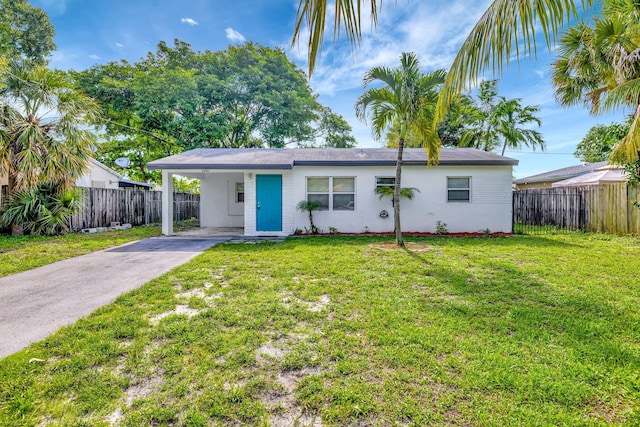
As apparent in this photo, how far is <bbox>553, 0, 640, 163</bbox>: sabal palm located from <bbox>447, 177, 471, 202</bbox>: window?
12.1ft

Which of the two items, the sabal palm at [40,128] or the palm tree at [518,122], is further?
the palm tree at [518,122]

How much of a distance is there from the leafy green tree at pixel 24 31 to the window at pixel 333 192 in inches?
885

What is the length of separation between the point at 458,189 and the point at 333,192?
4638mm

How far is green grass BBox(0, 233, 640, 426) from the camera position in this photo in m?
1.93

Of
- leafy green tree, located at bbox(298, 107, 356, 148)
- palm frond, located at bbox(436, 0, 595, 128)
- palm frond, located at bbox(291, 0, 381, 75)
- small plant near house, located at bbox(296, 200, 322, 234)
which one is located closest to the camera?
palm frond, located at bbox(291, 0, 381, 75)

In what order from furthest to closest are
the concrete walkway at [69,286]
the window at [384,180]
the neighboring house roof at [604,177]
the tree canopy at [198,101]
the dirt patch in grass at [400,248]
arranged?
the tree canopy at [198,101]
the neighboring house roof at [604,177]
the window at [384,180]
the dirt patch in grass at [400,248]
the concrete walkway at [69,286]

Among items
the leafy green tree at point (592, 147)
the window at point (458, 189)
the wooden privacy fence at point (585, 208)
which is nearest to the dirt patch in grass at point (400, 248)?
the window at point (458, 189)

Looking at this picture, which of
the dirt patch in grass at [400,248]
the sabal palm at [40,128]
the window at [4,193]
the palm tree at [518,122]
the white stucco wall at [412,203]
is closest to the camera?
the dirt patch in grass at [400,248]

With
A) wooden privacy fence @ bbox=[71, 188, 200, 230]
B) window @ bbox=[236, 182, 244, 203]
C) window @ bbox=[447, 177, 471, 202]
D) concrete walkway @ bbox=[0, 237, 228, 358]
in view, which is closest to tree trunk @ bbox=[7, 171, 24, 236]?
wooden privacy fence @ bbox=[71, 188, 200, 230]

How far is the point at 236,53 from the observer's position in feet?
69.8

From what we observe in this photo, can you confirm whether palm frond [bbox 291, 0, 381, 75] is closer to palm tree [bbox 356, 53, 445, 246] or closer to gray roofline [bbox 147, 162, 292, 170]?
palm tree [bbox 356, 53, 445, 246]

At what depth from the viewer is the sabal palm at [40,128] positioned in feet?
28.0

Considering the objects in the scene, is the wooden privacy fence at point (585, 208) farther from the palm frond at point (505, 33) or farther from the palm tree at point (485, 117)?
the palm frond at point (505, 33)

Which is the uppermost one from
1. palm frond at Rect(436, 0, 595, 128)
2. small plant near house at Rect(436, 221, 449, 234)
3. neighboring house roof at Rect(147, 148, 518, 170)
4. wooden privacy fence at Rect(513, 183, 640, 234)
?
neighboring house roof at Rect(147, 148, 518, 170)
